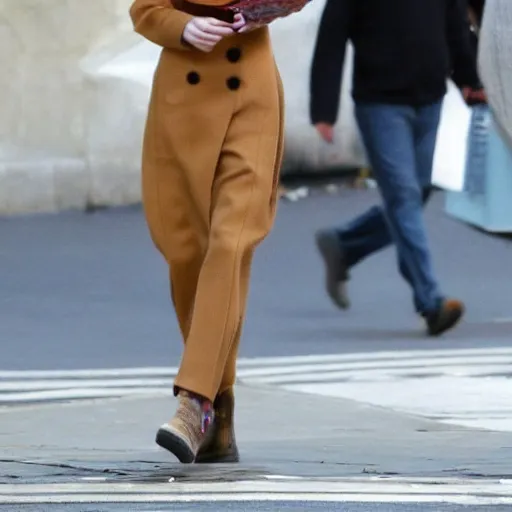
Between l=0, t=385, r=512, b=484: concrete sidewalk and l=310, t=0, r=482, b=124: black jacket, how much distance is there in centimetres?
191

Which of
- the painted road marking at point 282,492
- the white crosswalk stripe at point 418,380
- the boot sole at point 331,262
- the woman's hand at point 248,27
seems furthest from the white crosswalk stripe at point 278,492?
the boot sole at point 331,262

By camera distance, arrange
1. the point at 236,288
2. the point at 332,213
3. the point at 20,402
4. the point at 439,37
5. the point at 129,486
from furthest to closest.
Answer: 1. the point at 332,213
2. the point at 439,37
3. the point at 20,402
4. the point at 236,288
5. the point at 129,486

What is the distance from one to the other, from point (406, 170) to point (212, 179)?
3639 millimetres

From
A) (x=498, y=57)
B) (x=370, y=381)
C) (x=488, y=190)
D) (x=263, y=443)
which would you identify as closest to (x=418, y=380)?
(x=370, y=381)

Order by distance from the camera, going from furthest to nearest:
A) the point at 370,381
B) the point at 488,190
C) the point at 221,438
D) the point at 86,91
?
Answer: 1. the point at 86,91
2. the point at 488,190
3. the point at 370,381
4. the point at 221,438

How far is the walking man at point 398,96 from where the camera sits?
8.91m

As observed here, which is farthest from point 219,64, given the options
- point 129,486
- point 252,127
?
point 129,486

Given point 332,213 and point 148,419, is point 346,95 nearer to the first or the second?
point 332,213

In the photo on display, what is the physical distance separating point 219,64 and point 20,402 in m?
2.26

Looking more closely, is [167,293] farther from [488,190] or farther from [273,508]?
[273,508]

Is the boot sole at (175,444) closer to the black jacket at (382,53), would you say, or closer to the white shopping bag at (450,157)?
the black jacket at (382,53)

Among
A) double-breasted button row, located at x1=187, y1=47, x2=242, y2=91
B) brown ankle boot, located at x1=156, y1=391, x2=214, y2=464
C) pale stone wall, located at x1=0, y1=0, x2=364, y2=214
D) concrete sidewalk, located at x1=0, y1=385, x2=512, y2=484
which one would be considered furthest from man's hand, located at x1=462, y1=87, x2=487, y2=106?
pale stone wall, located at x1=0, y1=0, x2=364, y2=214

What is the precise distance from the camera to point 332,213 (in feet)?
44.1

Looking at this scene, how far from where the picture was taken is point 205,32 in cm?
534
